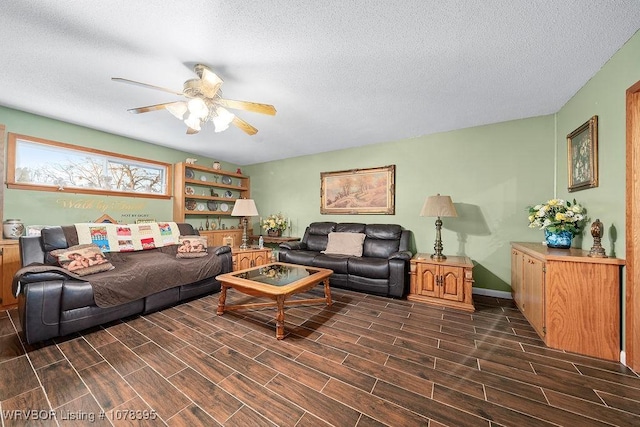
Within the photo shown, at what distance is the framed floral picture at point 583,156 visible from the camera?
2.16 metres

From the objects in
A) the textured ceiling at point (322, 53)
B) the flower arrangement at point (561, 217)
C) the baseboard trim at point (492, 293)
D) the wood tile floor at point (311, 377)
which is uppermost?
the textured ceiling at point (322, 53)

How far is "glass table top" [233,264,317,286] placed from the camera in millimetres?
2533

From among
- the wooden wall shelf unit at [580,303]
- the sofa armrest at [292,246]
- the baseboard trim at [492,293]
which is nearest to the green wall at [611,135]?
the wooden wall shelf unit at [580,303]

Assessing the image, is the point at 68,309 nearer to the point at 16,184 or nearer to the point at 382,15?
the point at 16,184

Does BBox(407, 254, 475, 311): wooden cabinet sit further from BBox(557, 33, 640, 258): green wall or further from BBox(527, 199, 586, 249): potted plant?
BBox(557, 33, 640, 258): green wall

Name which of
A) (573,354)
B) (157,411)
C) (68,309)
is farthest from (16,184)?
(573,354)

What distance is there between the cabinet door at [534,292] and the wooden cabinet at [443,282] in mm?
501

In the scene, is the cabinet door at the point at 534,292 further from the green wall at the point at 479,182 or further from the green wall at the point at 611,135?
the green wall at the point at 479,182

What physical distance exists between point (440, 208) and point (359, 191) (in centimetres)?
163

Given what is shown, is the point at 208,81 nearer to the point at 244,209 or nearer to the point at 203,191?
the point at 244,209

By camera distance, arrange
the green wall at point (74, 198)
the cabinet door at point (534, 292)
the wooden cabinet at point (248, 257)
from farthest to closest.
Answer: the wooden cabinet at point (248, 257), the green wall at point (74, 198), the cabinet door at point (534, 292)

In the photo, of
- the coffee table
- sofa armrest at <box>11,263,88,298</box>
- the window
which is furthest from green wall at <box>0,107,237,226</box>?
the coffee table

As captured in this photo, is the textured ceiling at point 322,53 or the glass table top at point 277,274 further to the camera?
the glass table top at point 277,274

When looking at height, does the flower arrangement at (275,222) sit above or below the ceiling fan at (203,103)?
below
